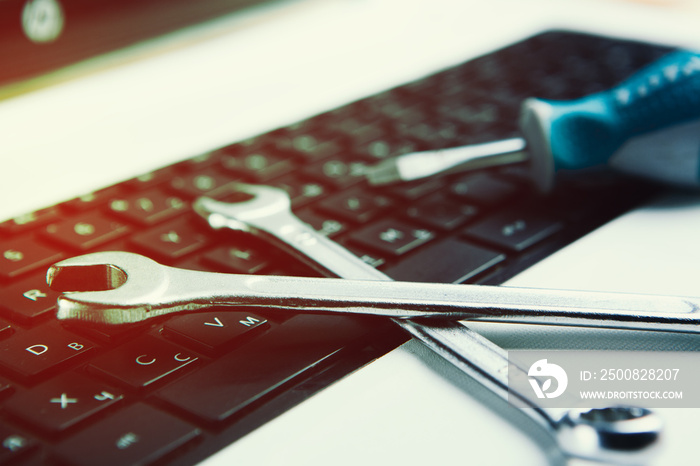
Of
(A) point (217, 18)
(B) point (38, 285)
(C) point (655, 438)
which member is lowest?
(C) point (655, 438)

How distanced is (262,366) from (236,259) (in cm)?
12

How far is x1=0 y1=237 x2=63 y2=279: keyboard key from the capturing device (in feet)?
1.35

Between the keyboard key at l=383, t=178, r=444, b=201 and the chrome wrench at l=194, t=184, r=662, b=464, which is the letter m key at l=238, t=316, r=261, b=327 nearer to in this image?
the chrome wrench at l=194, t=184, r=662, b=464

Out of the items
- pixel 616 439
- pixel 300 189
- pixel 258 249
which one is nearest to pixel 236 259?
pixel 258 249

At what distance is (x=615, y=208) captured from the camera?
0.52 metres

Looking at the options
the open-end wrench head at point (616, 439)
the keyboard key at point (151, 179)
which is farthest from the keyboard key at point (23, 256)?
the open-end wrench head at point (616, 439)

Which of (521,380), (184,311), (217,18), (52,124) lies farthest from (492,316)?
(217,18)

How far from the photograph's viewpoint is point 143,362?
0.33 meters

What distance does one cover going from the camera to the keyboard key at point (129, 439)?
274 mm

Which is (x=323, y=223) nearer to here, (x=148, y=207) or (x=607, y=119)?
(x=148, y=207)

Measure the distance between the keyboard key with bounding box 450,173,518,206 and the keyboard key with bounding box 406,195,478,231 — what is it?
15 mm

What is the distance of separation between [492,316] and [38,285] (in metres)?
0.26

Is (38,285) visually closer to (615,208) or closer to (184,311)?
(184,311)

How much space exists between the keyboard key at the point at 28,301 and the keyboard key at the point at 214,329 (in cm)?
7
